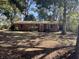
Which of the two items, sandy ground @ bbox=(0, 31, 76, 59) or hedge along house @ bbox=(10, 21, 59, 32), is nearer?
sandy ground @ bbox=(0, 31, 76, 59)

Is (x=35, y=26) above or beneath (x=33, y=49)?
beneath

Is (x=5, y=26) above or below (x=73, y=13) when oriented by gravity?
below

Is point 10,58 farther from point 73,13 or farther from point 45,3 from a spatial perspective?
point 73,13

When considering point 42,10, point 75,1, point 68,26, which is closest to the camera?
point 75,1

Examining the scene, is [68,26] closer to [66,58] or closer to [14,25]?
[14,25]

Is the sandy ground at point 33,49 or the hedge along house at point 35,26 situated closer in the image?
the sandy ground at point 33,49

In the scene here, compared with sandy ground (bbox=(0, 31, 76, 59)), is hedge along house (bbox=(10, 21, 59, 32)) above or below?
below

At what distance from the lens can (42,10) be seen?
3644 centimetres

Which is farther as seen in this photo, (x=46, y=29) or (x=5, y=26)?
(x=5, y=26)

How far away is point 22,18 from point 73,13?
94.4ft

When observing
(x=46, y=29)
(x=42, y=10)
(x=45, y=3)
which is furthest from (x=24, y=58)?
(x=46, y=29)

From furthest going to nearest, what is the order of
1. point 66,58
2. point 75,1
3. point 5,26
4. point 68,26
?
1. point 5,26
2. point 68,26
3. point 75,1
4. point 66,58

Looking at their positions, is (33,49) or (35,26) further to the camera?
(35,26)

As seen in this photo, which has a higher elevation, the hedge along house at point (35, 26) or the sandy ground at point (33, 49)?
the sandy ground at point (33, 49)
